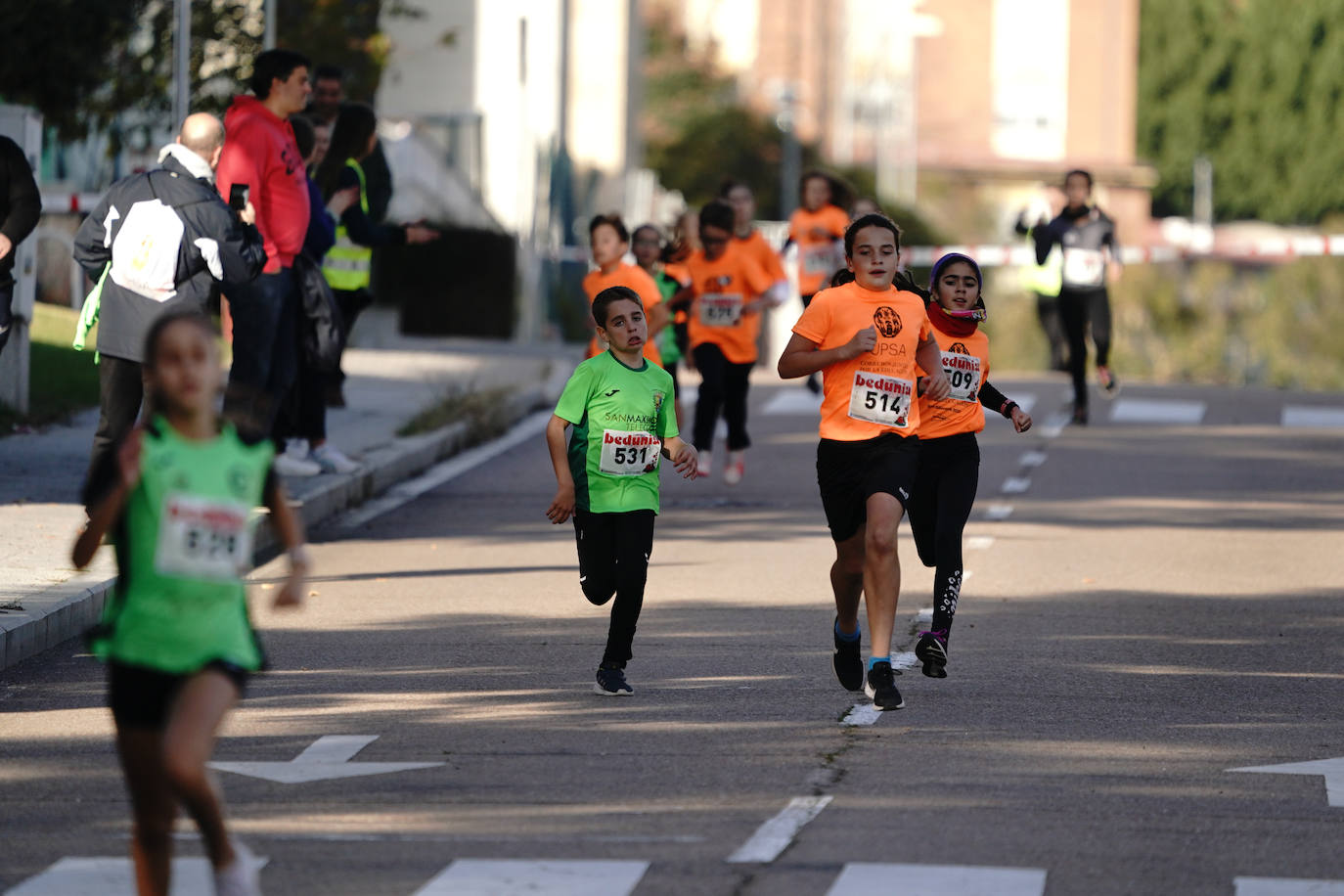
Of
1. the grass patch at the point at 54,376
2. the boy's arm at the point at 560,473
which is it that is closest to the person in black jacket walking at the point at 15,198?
the boy's arm at the point at 560,473

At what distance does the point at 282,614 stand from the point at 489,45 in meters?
31.6

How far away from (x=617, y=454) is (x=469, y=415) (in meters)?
9.43

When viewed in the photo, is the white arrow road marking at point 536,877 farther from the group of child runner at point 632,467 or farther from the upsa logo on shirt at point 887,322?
the upsa logo on shirt at point 887,322

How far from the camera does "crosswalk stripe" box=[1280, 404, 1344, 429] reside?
2092cm

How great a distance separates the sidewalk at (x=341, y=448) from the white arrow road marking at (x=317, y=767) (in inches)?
75.9

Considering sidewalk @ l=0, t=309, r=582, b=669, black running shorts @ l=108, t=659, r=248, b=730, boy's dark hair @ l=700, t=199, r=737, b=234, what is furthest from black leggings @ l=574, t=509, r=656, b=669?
boy's dark hair @ l=700, t=199, r=737, b=234

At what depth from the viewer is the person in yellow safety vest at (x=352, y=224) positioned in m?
14.8

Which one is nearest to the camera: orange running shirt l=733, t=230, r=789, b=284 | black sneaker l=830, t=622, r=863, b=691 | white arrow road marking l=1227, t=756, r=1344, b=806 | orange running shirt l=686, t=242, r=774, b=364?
white arrow road marking l=1227, t=756, r=1344, b=806

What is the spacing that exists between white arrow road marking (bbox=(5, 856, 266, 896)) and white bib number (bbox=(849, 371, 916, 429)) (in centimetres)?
304

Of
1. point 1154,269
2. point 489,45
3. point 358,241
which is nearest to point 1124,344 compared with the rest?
point 1154,269

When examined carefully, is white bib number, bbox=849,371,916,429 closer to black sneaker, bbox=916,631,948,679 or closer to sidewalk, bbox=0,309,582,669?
black sneaker, bbox=916,631,948,679

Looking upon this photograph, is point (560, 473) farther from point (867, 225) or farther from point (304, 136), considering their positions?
point (304, 136)

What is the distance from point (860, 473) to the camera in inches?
340

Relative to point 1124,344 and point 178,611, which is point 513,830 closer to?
point 178,611
